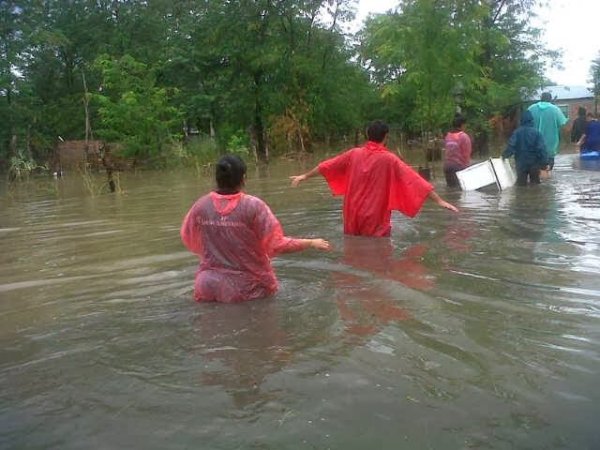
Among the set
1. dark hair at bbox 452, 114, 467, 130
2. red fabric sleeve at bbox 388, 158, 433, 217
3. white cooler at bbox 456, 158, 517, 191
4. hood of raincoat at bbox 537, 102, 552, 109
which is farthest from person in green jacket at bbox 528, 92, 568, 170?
red fabric sleeve at bbox 388, 158, 433, 217

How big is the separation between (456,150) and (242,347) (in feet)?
27.9

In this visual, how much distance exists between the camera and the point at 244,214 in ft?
14.4

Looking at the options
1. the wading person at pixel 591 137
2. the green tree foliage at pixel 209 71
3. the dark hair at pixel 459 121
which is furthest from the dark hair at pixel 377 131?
the green tree foliage at pixel 209 71

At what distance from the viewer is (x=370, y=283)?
17.4ft

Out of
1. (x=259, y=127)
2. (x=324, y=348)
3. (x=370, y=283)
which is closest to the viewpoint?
(x=324, y=348)

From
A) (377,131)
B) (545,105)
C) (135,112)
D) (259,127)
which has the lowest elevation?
(377,131)

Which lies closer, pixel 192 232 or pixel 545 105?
pixel 192 232

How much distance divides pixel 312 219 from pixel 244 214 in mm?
4811

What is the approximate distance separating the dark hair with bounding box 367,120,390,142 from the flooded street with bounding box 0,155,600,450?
109cm

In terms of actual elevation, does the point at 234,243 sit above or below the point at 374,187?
below

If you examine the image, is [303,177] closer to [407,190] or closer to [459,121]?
[407,190]

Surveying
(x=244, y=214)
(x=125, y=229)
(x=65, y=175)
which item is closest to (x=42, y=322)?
(x=244, y=214)

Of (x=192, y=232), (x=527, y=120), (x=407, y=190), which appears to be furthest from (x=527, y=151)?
(x=192, y=232)

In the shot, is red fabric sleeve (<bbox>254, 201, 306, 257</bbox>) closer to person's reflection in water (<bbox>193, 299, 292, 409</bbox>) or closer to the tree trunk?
person's reflection in water (<bbox>193, 299, 292, 409</bbox>)
